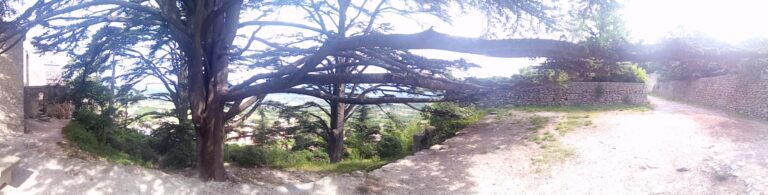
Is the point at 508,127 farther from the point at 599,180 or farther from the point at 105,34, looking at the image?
the point at 105,34

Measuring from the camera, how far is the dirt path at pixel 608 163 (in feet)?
23.0

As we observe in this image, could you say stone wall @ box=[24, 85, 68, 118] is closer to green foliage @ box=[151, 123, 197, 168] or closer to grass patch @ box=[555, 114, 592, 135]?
green foliage @ box=[151, 123, 197, 168]

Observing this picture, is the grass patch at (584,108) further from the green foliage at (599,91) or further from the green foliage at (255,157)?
the green foliage at (255,157)

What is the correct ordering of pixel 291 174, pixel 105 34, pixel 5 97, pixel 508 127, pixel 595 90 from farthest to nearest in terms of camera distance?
pixel 595 90, pixel 508 127, pixel 291 174, pixel 5 97, pixel 105 34

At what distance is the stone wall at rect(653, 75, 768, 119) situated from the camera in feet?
41.8

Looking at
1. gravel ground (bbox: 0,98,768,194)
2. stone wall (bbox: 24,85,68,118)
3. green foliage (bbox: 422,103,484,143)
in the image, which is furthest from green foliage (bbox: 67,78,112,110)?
green foliage (bbox: 422,103,484,143)

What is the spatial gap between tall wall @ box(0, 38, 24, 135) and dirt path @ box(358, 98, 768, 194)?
825 centimetres

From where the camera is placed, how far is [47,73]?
78.8 ft

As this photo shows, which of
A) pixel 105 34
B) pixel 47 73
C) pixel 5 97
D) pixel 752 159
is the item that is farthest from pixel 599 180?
pixel 47 73

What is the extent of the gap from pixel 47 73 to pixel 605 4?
27192 mm

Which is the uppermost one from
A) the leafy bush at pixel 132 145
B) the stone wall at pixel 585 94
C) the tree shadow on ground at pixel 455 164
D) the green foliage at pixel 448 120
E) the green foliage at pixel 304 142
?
the stone wall at pixel 585 94

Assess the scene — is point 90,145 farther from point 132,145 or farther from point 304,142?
point 304,142

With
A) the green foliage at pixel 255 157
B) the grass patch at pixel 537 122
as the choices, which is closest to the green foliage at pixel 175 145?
the green foliage at pixel 255 157

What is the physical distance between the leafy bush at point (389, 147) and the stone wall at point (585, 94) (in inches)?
168
